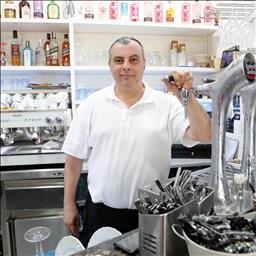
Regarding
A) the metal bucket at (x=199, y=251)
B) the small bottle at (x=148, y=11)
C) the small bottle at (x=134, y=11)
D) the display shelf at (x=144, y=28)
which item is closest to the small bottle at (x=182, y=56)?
the display shelf at (x=144, y=28)

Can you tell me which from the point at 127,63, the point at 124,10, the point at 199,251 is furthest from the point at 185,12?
the point at 199,251

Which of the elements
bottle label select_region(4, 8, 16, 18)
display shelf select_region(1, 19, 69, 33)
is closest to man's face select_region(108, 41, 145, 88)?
display shelf select_region(1, 19, 69, 33)

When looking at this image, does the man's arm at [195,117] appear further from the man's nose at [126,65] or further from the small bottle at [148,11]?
the small bottle at [148,11]

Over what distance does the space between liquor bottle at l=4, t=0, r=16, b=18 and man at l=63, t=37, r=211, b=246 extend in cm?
133

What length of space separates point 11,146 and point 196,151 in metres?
1.49

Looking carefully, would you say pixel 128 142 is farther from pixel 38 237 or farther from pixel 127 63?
pixel 38 237

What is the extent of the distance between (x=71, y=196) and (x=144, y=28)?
5.37 ft

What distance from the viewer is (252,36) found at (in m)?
1.26

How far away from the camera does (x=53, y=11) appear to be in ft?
7.19

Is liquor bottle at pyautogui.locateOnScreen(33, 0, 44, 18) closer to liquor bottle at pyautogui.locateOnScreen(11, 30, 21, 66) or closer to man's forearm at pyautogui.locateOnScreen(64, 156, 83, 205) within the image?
liquor bottle at pyautogui.locateOnScreen(11, 30, 21, 66)

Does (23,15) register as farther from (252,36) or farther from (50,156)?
(252,36)

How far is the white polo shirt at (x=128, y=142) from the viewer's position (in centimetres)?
122

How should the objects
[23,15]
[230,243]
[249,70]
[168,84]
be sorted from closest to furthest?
[230,243] < [249,70] < [168,84] < [23,15]

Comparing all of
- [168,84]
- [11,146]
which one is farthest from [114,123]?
[11,146]
